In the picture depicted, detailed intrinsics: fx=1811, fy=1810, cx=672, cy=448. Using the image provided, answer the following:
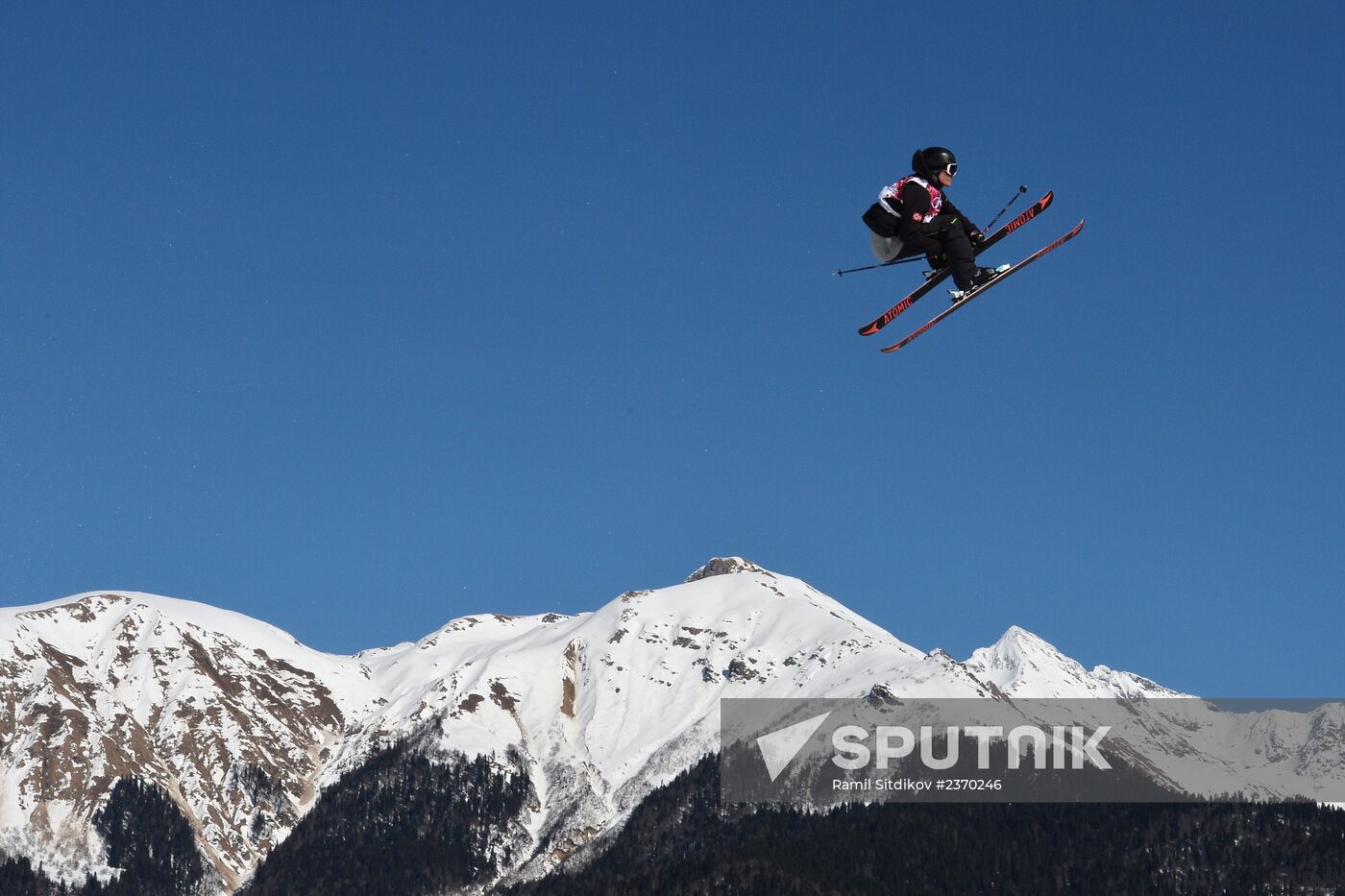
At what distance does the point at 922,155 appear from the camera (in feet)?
141

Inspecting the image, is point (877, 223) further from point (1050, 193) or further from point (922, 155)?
point (1050, 193)

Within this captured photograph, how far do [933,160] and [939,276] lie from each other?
11.3ft

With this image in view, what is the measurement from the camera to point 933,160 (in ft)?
140

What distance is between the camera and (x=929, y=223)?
4319 cm

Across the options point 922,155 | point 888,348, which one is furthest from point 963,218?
point 888,348

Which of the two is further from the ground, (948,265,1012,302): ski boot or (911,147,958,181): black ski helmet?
(911,147,958,181): black ski helmet

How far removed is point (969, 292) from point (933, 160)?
3.54 metres

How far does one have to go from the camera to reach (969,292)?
146 ft

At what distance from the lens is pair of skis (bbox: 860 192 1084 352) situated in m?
44.5

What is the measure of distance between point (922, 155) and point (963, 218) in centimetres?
202

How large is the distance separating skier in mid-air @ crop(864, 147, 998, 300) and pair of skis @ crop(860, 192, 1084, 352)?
10.2 inches

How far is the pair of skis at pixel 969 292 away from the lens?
146 feet

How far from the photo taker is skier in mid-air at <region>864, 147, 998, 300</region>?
141 feet

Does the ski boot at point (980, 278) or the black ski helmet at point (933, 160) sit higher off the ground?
the black ski helmet at point (933, 160)
